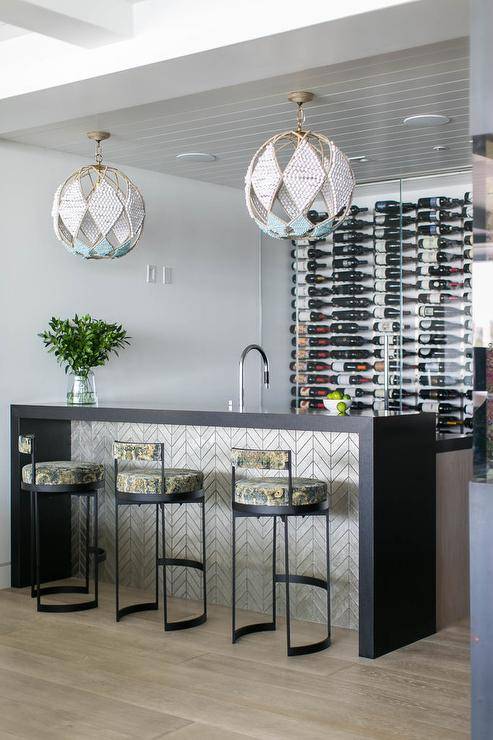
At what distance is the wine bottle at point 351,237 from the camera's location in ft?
21.8

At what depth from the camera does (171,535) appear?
5078 millimetres

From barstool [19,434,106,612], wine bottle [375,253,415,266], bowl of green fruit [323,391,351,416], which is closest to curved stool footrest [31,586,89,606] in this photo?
barstool [19,434,106,612]

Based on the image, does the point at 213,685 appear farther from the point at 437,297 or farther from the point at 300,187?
the point at 437,297

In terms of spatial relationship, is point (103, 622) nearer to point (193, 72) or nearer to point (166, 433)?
point (166, 433)

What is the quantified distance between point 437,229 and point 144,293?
197 centimetres

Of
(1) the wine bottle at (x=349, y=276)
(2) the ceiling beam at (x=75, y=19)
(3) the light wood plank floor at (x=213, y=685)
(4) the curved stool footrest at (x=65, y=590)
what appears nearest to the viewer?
(3) the light wood plank floor at (x=213, y=685)

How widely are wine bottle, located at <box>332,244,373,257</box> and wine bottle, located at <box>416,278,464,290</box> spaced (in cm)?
75

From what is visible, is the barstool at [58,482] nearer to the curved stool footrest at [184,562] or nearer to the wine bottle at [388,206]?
the curved stool footrest at [184,562]

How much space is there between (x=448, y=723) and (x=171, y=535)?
2198 mm

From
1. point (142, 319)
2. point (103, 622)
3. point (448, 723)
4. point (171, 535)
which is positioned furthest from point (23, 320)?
point (448, 723)

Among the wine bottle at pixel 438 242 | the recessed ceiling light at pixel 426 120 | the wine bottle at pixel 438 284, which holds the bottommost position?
the wine bottle at pixel 438 284

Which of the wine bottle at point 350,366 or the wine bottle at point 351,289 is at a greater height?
the wine bottle at point 351,289

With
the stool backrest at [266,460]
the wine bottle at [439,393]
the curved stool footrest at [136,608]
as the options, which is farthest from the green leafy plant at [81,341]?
the wine bottle at [439,393]

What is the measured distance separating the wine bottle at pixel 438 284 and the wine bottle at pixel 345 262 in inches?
30.7
